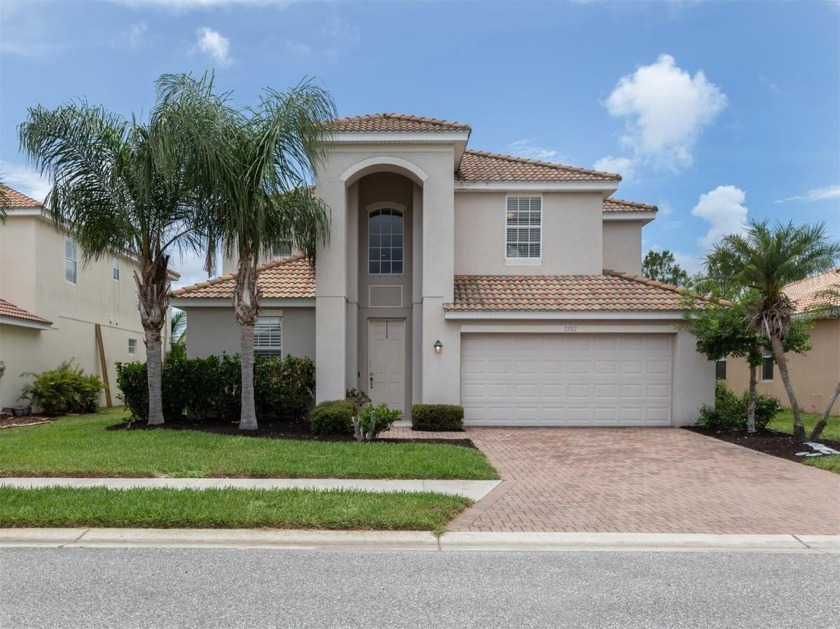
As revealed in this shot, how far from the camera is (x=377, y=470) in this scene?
8789 millimetres

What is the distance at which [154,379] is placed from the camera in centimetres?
1352

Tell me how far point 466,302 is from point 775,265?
22.0ft

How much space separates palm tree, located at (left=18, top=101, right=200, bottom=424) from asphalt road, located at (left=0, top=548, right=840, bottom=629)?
27.4 ft

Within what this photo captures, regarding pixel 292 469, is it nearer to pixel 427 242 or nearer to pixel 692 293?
pixel 427 242

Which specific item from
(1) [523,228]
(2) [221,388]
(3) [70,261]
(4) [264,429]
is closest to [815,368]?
(1) [523,228]

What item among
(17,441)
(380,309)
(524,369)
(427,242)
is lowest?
(17,441)

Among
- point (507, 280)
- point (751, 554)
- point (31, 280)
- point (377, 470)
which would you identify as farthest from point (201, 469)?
point (31, 280)

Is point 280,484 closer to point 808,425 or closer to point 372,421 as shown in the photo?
point 372,421

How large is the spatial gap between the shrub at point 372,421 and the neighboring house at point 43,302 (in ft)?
29.5

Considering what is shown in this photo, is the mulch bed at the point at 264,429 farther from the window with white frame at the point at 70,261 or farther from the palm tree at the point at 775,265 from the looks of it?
the window with white frame at the point at 70,261

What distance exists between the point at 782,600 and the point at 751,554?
4.05 ft

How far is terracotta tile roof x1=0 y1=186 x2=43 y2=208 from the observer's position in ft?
61.1

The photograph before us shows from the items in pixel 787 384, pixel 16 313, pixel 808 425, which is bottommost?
pixel 808 425

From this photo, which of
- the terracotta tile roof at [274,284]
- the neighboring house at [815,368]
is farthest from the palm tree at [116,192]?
the neighboring house at [815,368]
